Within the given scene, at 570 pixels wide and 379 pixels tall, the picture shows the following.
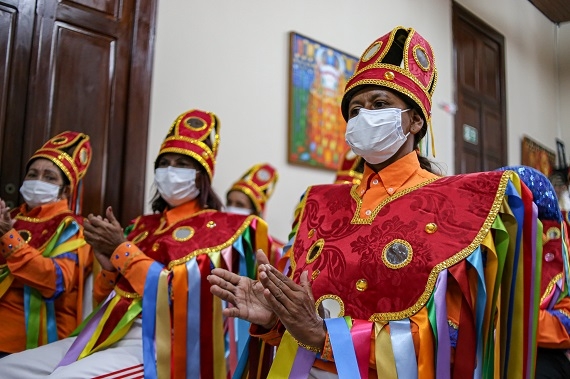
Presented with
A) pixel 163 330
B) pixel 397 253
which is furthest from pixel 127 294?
pixel 397 253

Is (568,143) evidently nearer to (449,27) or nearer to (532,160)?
(532,160)

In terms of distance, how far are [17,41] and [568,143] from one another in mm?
7394

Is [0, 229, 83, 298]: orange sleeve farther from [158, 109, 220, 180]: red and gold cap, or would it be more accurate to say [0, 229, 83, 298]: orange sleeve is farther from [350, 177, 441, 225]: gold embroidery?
[350, 177, 441, 225]: gold embroidery

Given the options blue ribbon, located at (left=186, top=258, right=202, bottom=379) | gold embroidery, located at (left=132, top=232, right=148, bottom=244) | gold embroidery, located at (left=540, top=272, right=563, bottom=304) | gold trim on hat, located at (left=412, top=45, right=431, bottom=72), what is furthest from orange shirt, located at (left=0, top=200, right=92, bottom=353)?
gold embroidery, located at (left=540, top=272, right=563, bottom=304)

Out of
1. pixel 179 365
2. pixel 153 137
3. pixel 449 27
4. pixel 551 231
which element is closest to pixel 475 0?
pixel 449 27

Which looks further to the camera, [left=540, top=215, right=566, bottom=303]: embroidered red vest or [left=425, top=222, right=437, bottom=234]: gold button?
[left=540, top=215, right=566, bottom=303]: embroidered red vest

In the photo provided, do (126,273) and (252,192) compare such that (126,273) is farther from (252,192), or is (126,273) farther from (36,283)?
(252,192)

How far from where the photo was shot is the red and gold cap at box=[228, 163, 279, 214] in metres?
3.56

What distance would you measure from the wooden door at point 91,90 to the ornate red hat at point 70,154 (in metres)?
0.20

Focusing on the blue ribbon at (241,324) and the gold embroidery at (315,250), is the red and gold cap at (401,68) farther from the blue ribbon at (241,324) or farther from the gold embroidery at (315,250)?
the blue ribbon at (241,324)

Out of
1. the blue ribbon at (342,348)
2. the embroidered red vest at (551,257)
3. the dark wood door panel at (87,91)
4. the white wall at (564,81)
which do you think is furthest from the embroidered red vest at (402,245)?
the white wall at (564,81)

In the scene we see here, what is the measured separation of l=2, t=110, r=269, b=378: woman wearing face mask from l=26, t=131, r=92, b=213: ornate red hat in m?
0.39

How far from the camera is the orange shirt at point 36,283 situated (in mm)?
2283

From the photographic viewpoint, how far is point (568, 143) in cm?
800
